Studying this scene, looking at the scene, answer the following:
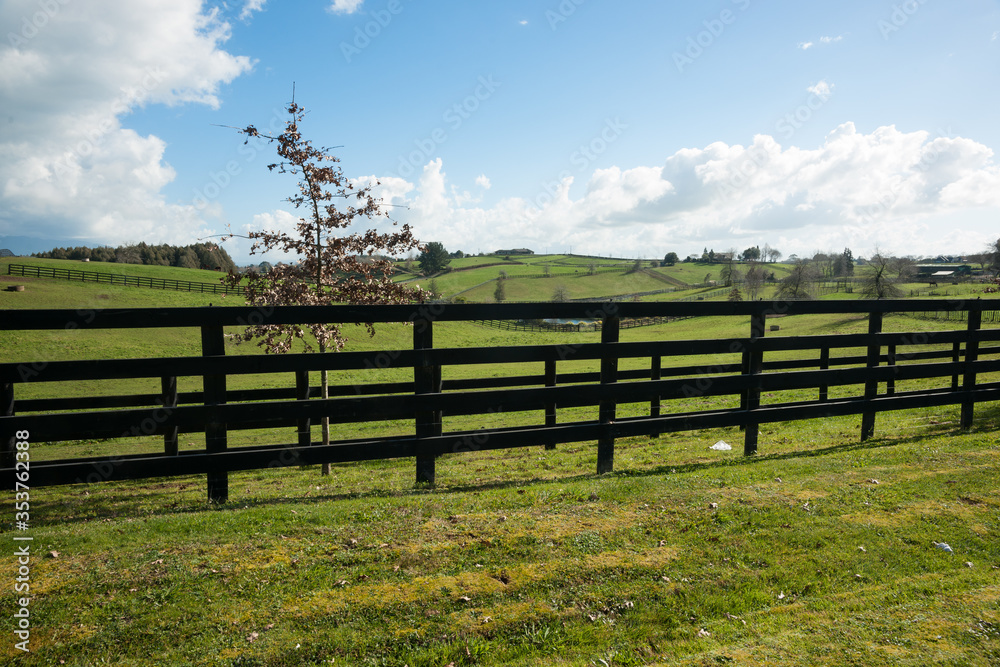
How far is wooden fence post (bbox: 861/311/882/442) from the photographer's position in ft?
25.3

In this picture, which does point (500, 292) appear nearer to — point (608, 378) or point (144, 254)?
point (144, 254)

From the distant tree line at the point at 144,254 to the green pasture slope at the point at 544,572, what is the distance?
7969cm

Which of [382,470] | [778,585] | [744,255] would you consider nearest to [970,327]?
[778,585]

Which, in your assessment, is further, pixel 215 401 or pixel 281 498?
pixel 281 498

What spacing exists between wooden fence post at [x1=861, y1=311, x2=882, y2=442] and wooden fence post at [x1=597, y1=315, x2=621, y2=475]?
4076mm

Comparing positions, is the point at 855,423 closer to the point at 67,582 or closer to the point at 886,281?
the point at 67,582

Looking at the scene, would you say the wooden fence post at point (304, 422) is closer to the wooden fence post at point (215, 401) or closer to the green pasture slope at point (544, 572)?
the green pasture slope at point (544, 572)

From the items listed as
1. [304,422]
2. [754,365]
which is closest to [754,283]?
[754,365]

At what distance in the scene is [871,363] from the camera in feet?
26.2

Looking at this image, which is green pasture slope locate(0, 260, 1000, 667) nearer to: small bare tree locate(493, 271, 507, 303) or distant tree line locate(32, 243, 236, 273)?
small bare tree locate(493, 271, 507, 303)

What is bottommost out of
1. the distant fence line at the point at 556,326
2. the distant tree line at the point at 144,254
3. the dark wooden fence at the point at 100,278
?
the distant fence line at the point at 556,326

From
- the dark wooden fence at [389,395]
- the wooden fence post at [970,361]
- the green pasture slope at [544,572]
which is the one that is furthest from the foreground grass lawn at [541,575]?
the wooden fence post at [970,361]

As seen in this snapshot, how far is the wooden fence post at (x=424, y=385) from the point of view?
18.5ft

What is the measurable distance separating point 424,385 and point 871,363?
6603 mm
